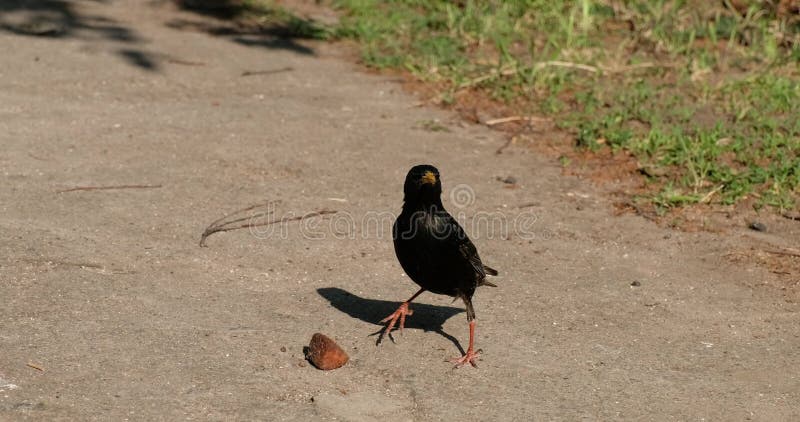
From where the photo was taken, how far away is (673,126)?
8.68 meters

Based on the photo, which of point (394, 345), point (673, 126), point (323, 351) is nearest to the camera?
point (323, 351)

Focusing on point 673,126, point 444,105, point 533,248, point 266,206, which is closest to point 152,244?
point 266,206

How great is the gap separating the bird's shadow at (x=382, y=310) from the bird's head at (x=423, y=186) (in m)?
0.78

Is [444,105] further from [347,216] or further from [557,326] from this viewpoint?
[557,326]

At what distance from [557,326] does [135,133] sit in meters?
3.98

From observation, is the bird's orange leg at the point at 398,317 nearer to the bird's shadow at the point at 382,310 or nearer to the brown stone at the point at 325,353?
the bird's shadow at the point at 382,310

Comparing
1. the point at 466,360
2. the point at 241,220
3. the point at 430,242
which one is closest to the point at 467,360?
the point at 466,360

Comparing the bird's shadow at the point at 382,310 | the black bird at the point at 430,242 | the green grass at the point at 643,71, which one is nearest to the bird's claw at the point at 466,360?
the black bird at the point at 430,242

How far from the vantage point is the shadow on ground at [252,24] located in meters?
11.0

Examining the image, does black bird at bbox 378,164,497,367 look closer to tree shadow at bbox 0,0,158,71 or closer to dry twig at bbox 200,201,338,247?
dry twig at bbox 200,201,338,247

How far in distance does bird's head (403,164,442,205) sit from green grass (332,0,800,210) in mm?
2814

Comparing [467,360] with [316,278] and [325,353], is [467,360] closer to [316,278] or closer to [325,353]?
[325,353]

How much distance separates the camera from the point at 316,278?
243 inches

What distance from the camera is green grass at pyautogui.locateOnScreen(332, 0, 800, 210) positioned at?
8.05 metres
